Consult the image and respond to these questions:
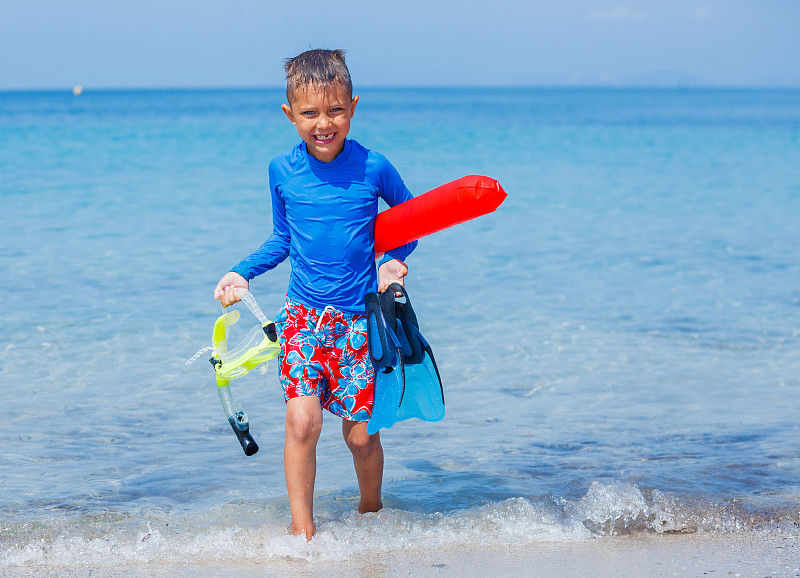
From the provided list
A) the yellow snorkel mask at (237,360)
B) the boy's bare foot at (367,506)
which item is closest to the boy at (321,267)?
the yellow snorkel mask at (237,360)

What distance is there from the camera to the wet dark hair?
9.32 ft

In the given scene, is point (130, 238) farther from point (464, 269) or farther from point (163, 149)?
point (163, 149)

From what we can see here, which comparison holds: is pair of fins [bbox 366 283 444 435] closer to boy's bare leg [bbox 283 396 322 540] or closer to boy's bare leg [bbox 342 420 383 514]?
boy's bare leg [bbox 342 420 383 514]

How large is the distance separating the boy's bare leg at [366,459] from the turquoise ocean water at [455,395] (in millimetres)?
107

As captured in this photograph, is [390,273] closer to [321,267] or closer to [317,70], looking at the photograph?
[321,267]

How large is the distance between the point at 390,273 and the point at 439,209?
30 cm

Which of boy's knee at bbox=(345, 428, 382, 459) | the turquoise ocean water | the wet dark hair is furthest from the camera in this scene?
the turquoise ocean water

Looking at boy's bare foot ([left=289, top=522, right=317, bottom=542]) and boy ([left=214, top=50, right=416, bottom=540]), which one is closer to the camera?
boy ([left=214, top=50, right=416, bottom=540])

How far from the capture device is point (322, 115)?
2.87 meters

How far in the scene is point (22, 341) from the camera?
6.11 meters

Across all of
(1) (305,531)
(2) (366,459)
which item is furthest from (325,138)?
(1) (305,531)

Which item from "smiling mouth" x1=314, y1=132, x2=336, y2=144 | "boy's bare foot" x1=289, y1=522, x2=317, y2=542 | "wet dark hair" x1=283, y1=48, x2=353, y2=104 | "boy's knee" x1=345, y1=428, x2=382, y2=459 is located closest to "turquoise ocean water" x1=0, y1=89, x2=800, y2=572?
"boy's bare foot" x1=289, y1=522, x2=317, y2=542

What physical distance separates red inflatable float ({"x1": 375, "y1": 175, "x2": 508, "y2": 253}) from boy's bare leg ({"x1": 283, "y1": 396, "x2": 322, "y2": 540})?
0.62 meters

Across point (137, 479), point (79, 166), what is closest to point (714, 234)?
point (137, 479)
